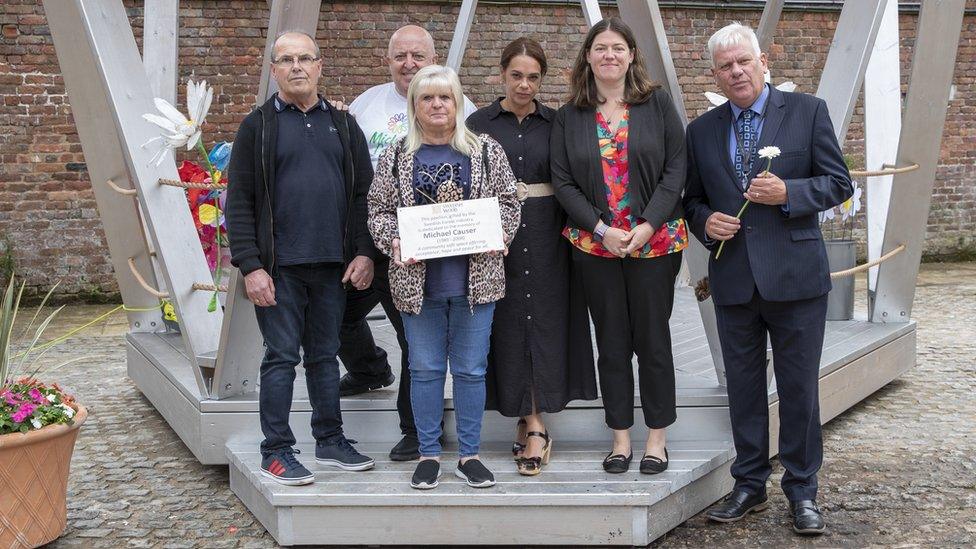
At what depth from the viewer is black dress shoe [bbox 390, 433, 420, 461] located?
389cm

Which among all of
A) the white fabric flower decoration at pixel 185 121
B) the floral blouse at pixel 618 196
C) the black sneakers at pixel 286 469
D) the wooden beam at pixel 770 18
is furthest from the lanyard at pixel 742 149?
the white fabric flower decoration at pixel 185 121

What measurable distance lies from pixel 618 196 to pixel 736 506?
3.93 ft

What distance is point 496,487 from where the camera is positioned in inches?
140

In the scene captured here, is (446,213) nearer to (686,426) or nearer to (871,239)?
(686,426)

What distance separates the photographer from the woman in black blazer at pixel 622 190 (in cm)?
351

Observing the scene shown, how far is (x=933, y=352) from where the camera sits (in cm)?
699

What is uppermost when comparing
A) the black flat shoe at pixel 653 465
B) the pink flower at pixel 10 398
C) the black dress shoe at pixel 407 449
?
the pink flower at pixel 10 398

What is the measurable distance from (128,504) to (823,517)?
8.95ft

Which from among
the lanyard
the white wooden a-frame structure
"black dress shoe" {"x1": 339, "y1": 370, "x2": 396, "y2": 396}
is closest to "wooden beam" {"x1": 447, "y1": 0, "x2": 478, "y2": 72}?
the white wooden a-frame structure

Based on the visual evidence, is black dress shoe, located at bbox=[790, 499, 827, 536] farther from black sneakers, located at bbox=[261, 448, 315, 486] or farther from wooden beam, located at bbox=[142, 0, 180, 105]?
wooden beam, located at bbox=[142, 0, 180, 105]

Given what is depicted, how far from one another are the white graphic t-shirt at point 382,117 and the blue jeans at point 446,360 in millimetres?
882

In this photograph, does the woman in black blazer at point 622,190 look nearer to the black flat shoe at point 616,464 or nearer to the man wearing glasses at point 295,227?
the black flat shoe at point 616,464

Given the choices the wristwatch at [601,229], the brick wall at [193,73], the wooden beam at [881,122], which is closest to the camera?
the wristwatch at [601,229]

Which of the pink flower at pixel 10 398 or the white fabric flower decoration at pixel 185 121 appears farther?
the white fabric flower decoration at pixel 185 121
